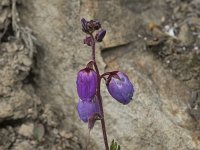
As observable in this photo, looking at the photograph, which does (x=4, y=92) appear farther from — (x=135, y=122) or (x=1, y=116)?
(x=135, y=122)

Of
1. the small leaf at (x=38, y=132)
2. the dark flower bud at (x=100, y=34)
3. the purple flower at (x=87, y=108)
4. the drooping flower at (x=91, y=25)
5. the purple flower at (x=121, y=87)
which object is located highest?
the drooping flower at (x=91, y=25)

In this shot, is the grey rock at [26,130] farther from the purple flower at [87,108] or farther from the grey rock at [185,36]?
the grey rock at [185,36]

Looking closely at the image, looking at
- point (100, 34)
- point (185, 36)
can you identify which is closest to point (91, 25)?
point (100, 34)

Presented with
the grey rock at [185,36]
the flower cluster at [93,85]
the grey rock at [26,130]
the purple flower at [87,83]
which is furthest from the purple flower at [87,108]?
the grey rock at [185,36]

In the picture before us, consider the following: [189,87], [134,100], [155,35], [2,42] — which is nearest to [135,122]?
[134,100]

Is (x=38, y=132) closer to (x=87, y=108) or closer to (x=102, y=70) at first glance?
(x=102, y=70)

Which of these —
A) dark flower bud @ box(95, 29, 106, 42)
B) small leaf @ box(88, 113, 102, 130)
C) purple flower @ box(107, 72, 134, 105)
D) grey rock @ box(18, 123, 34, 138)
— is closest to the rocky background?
grey rock @ box(18, 123, 34, 138)

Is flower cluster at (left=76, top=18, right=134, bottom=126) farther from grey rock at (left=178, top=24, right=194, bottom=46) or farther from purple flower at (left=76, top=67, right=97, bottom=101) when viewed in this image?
grey rock at (left=178, top=24, right=194, bottom=46)
